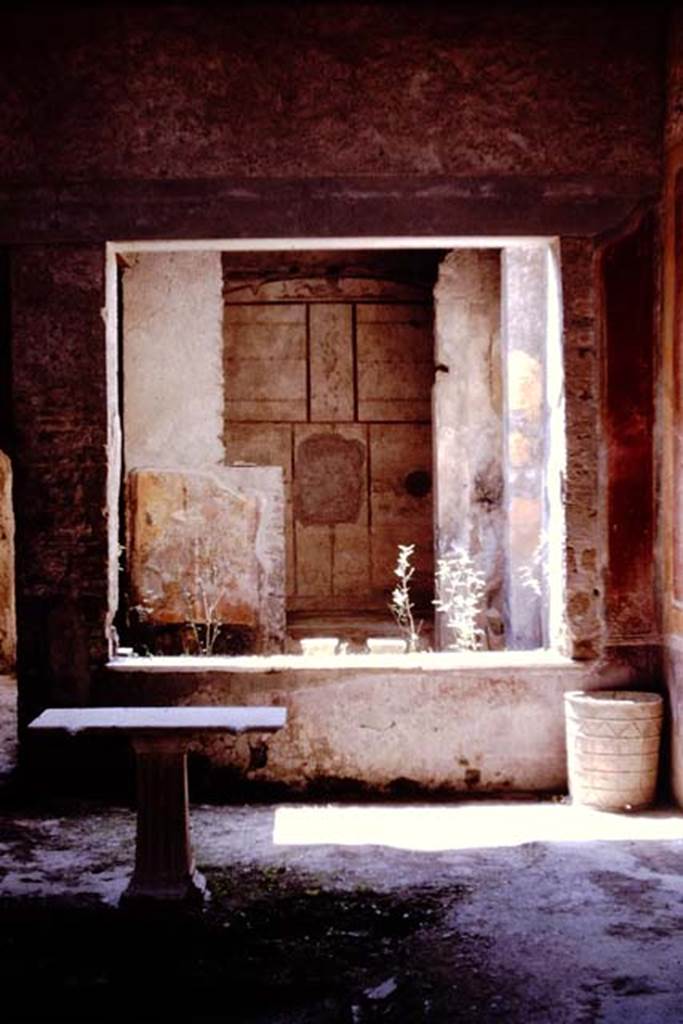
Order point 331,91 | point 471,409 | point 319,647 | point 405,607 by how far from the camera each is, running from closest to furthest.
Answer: point 331,91, point 319,647, point 471,409, point 405,607

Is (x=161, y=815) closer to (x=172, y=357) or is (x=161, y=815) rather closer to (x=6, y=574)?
(x=172, y=357)

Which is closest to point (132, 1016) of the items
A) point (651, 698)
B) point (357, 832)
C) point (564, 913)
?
point (564, 913)

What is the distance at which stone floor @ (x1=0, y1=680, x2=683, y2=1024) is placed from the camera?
3576 millimetres

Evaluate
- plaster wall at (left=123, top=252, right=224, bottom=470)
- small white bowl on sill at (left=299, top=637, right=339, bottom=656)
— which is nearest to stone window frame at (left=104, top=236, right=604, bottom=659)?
small white bowl on sill at (left=299, top=637, right=339, bottom=656)

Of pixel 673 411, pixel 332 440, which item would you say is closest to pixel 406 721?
pixel 673 411

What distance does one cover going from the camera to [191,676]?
243 inches

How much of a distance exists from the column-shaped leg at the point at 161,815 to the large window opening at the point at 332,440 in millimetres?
2731

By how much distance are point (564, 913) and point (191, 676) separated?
2.52m

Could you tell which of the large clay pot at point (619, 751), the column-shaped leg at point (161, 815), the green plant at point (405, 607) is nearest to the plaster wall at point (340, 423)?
the green plant at point (405, 607)

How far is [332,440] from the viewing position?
12695 mm

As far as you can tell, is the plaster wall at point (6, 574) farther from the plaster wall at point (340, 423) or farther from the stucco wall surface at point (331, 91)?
the stucco wall surface at point (331, 91)

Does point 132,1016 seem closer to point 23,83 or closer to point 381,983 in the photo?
point 381,983

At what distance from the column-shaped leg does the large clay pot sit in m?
2.26

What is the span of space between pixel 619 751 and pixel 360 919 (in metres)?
2.00
